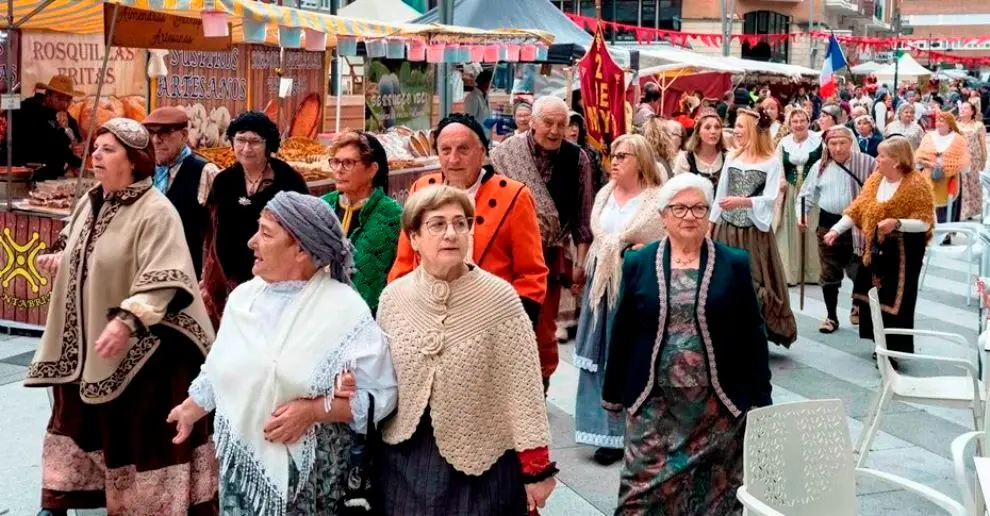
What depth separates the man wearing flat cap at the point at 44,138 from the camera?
12.0m

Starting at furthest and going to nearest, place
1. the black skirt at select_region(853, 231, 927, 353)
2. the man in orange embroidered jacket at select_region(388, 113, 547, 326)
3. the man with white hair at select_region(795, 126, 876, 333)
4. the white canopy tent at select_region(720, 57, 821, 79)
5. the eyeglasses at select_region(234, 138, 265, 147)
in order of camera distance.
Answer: the white canopy tent at select_region(720, 57, 821, 79)
the man with white hair at select_region(795, 126, 876, 333)
the black skirt at select_region(853, 231, 927, 353)
the eyeglasses at select_region(234, 138, 265, 147)
the man in orange embroidered jacket at select_region(388, 113, 547, 326)

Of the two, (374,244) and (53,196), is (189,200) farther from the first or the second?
(53,196)

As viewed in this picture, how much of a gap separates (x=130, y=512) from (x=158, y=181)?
6.22 feet

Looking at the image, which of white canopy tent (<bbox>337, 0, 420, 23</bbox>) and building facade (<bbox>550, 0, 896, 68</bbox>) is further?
building facade (<bbox>550, 0, 896, 68</bbox>)

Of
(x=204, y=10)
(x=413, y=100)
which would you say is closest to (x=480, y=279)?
(x=204, y=10)

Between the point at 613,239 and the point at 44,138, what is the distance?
24.6ft

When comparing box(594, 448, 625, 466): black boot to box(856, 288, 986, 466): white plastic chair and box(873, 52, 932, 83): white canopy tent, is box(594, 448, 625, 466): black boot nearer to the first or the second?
box(856, 288, 986, 466): white plastic chair

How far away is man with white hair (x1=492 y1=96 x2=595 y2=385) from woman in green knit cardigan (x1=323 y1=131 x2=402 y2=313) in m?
1.51

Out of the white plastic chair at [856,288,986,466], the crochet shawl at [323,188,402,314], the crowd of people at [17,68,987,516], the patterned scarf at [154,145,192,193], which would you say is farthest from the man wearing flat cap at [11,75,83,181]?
the white plastic chair at [856,288,986,466]

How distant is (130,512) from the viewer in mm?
5164

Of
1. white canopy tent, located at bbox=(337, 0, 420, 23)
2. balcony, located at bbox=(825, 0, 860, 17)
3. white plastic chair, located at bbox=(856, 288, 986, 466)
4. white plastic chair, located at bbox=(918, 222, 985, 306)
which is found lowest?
white plastic chair, located at bbox=(856, 288, 986, 466)

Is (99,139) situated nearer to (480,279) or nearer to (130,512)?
(130,512)

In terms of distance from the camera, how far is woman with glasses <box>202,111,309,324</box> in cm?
600

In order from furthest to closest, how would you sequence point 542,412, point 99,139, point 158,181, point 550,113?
point 550,113
point 158,181
point 99,139
point 542,412
